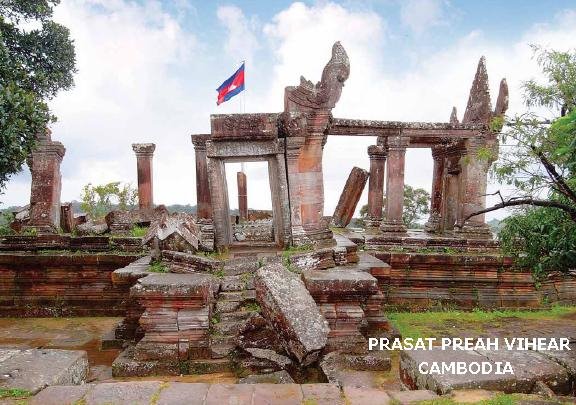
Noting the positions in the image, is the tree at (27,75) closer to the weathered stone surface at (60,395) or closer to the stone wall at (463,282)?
the weathered stone surface at (60,395)

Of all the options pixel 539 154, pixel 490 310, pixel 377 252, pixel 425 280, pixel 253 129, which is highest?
pixel 253 129

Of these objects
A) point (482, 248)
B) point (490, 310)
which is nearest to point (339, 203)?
point (482, 248)

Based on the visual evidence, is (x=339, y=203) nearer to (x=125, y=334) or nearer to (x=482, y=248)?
(x=482, y=248)

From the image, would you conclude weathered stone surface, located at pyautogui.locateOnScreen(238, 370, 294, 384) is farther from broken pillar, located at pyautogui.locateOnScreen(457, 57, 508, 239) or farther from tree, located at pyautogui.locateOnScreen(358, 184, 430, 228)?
tree, located at pyautogui.locateOnScreen(358, 184, 430, 228)

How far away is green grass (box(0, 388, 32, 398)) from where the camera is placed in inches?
114

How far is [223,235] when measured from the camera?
7.57 m

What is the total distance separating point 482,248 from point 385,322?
198 inches

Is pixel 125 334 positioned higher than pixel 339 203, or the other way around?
pixel 339 203

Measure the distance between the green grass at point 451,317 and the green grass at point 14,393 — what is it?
17.4ft

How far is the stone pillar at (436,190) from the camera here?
1317cm

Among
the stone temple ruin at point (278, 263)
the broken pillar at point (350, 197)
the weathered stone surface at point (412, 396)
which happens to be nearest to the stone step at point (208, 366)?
the stone temple ruin at point (278, 263)

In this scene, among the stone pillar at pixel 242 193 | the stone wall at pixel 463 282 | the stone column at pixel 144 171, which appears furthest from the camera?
the stone pillar at pixel 242 193

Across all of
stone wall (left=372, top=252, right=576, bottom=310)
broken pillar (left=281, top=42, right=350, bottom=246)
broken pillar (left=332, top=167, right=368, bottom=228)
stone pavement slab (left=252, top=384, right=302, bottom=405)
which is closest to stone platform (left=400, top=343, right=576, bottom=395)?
stone pavement slab (left=252, top=384, right=302, bottom=405)

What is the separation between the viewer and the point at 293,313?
4.55 m
